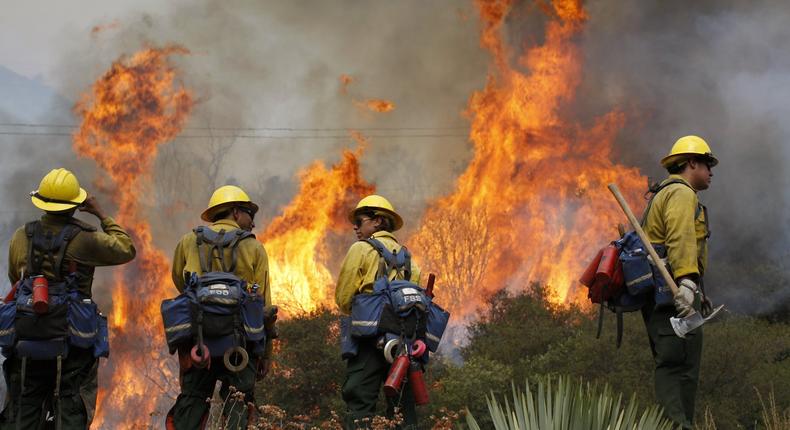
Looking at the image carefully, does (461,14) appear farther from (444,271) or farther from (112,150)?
(112,150)

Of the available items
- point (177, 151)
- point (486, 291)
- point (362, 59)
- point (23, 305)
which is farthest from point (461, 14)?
point (23, 305)

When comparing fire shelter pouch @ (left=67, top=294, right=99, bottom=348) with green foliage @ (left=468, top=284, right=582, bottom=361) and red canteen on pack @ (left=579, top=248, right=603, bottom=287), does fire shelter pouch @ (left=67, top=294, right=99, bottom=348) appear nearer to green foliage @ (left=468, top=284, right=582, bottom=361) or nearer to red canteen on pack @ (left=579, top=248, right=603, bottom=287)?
red canteen on pack @ (left=579, top=248, right=603, bottom=287)

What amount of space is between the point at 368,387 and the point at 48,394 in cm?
224

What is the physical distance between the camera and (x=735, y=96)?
75.1ft

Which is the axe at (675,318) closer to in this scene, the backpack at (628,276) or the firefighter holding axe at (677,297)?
the firefighter holding axe at (677,297)

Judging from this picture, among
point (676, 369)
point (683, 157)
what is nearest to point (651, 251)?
point (676, 369)

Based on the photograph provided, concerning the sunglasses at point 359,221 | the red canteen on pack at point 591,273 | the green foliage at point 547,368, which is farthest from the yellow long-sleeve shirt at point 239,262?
the green foliage at point 547,368

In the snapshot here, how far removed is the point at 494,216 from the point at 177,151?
1375 cm

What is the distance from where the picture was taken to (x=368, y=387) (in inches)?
280

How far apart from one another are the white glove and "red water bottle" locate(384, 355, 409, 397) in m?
2.04

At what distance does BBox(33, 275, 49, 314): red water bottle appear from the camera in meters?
6.02

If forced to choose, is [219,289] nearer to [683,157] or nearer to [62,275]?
[62,275]

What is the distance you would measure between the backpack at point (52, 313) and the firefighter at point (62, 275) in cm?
2

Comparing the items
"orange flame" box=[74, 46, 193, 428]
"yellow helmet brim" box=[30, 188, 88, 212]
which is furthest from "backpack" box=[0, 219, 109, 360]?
"orange flame" box=[74, 46, 193, 428]
